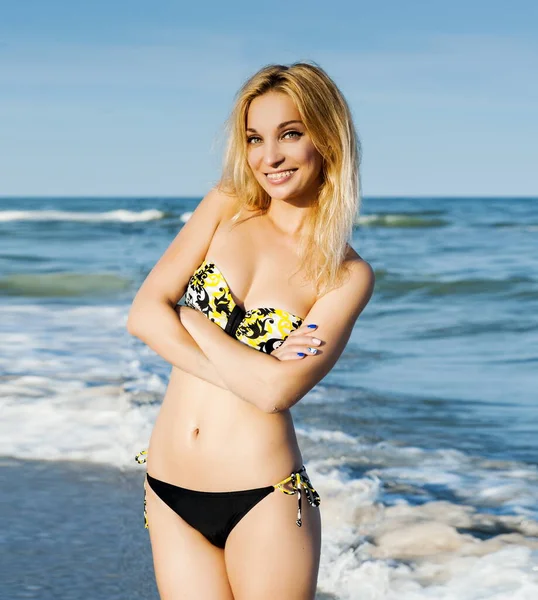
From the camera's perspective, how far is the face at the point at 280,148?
2.88 m

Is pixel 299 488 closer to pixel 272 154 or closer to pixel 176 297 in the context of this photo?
pixel 176 297

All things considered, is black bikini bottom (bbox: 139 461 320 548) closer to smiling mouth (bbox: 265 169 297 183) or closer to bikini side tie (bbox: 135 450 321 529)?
bikini side tie (bbox: 135 450 321 529)

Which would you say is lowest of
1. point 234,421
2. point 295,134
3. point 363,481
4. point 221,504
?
point 363,481

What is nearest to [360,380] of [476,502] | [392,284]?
[476,502]

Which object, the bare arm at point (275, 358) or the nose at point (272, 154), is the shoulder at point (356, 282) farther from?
the nose at point (272, 154)

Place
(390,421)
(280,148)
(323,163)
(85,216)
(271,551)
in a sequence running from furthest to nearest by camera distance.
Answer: (85,216) < (390,421) < (323,163) < (280,148) < (271,551)

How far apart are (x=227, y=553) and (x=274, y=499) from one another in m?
0.22

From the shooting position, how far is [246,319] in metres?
2.84

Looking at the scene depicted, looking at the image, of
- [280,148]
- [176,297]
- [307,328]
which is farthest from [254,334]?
[280,148]

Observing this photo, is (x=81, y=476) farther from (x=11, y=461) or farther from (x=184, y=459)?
(x=184, y=459)

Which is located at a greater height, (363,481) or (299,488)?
(299,488)

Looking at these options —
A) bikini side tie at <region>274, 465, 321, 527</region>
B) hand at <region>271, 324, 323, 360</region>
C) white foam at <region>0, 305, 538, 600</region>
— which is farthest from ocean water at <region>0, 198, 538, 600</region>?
hand at <region>271, 324, 323, 360</region>

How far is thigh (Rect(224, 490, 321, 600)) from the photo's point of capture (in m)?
2.68

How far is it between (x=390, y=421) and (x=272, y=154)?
209 inches
